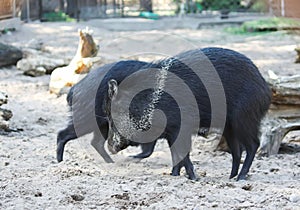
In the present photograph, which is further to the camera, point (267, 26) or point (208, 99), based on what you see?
point (267, 26)

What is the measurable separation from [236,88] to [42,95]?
3742mm

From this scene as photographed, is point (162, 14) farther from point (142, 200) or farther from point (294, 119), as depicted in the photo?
point (142, 200)

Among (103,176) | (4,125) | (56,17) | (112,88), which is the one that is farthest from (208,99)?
(56,17)

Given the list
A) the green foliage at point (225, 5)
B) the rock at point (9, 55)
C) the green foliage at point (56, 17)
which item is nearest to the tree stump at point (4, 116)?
the rock at point (9, 55)

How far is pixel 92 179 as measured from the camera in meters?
3.67

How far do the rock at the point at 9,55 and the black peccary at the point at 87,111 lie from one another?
4.75 meters

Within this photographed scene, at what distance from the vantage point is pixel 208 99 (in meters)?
4.05

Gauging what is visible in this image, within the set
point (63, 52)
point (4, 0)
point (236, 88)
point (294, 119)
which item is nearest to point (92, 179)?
point (236, 88)

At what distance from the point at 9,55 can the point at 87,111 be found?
198 inches

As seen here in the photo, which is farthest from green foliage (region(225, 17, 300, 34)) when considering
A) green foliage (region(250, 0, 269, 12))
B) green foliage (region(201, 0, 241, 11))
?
green foliage (region(201, 0, 241, 11))

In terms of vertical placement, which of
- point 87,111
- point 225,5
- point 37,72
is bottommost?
point 37,72

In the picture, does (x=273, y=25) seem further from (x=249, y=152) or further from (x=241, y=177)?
(x=241, y=177)

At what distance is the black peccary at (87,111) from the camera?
168 inches

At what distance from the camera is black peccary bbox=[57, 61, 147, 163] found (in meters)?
4.27
